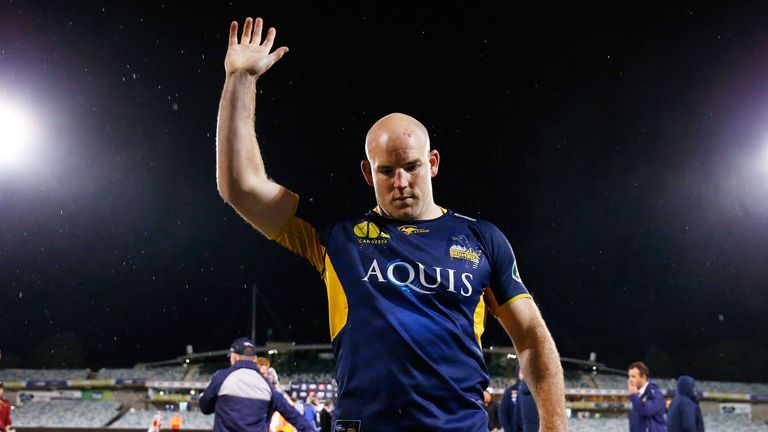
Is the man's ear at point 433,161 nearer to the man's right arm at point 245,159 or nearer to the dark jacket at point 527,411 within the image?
the man's right arm at point 245,159

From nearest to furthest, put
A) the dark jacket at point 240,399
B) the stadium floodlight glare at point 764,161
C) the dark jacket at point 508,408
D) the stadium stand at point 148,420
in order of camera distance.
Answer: the dark jacket at point 240,399
the dark jacket at point 508,408
the stadium floodlight glare at point 764,161
the stadium stand at point 148,420

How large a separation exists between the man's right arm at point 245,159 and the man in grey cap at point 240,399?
4969mm

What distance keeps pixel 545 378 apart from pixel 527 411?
33.7ft

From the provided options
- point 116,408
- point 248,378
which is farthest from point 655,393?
point 116,408

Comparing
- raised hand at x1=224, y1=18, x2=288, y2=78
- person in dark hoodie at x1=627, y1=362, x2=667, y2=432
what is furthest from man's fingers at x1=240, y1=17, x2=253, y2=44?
person in dark hoodie at x1=627, y1=362, x2=667, y2=432

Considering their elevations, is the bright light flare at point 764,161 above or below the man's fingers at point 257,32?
above

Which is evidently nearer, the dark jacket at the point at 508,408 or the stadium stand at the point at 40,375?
the dark jacket at the point at 508,408

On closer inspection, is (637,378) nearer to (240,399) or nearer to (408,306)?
(240,399)

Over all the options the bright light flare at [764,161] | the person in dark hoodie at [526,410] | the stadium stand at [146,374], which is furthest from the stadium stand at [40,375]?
the person in dark hoodie at [526,410]

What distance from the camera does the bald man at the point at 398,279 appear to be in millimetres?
2355

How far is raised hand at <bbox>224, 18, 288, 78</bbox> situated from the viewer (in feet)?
8.88

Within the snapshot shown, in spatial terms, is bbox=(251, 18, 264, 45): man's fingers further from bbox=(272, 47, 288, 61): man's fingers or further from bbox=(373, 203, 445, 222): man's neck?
bbox=(373, 203, 445, 222): man's neck

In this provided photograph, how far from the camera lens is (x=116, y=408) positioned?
60.1 metres

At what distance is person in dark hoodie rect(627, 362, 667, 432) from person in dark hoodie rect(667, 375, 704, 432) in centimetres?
15
